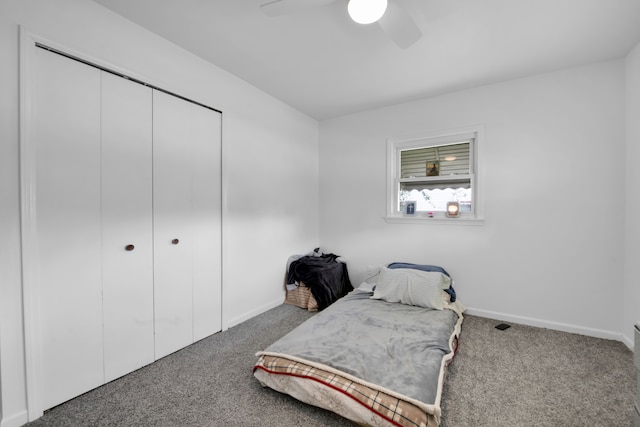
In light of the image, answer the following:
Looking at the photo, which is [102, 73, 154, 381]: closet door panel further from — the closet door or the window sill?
the window sill

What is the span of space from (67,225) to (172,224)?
26.4 inches

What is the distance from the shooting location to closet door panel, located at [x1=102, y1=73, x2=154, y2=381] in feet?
6.04

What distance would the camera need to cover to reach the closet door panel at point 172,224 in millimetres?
2135

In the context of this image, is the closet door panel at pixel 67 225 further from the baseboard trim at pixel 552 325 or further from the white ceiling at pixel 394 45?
the baseboard trim at pixel 552 325

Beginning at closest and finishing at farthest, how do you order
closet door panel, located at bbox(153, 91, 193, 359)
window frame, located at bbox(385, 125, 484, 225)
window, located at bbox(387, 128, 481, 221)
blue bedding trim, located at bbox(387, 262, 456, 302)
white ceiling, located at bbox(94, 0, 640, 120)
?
white ceiling, located at bbox(94, 0, 640, 120), closet door panel, located at bbox(153, 91, 193, 359), blue bedding trim, located at bbox(387, 262, 456, 302), window frame, located at bbox(385, 125, 484, 225), window, located at bbox(387, 128, 481, 221)

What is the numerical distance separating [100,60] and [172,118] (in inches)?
21.7

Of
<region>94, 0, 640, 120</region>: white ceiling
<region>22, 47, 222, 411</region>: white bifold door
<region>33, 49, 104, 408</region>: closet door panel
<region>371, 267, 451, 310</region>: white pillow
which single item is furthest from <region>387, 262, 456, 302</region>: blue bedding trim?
<region>33, 49, 104, 408</region>: closet door panel

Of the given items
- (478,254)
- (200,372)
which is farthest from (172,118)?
(478,254)

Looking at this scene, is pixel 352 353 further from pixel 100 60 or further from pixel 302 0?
pixel 100 60

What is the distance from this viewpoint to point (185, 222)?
234cm

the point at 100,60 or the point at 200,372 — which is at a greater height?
the point at 100,60

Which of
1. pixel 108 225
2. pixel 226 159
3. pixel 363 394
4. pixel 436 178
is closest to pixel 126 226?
pixel 108 225

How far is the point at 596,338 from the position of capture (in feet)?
8.00

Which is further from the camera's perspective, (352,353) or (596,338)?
(596,338)
